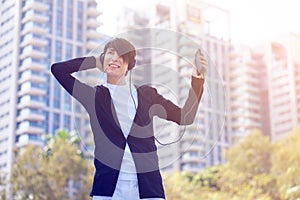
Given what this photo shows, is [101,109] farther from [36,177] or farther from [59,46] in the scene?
[59,46]

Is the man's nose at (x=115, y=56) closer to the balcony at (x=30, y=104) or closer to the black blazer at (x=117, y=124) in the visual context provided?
the black blazer at (x=117, y=124)

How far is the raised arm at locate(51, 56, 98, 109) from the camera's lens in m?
1.41

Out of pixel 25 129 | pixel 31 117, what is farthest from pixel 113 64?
pixel 31 117

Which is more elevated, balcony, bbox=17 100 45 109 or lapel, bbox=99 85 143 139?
balcony, bbox=17 100 45 109

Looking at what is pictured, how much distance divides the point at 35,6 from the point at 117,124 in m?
27.4

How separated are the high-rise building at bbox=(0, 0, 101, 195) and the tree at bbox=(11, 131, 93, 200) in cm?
854

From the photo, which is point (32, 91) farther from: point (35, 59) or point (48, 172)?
point (48, 172)

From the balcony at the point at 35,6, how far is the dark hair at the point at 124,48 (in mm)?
26187

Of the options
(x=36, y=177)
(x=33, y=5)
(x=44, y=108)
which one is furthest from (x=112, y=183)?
(x=44, y=108)

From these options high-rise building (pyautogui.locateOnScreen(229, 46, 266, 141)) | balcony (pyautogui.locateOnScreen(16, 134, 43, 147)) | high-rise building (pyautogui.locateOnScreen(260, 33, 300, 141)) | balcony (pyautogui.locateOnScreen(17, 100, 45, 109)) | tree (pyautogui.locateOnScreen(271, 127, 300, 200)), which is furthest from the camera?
high-rise building (pyautogui.locateOnScreen(260, 33, 300, 141))

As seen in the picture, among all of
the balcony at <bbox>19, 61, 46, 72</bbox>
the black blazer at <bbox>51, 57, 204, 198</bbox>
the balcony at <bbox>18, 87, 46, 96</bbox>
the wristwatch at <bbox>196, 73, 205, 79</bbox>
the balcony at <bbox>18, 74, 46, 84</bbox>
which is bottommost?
the black blazer at <bbox>51, 57, 204, 198</bbox>

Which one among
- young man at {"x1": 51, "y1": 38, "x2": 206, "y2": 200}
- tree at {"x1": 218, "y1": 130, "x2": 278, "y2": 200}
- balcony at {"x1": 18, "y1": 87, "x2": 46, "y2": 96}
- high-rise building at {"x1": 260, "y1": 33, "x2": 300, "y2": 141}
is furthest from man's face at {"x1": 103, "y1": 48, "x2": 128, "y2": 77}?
high-rise building at {"x1": 260, "y1": 33, "x2": 300, "y2": 141}

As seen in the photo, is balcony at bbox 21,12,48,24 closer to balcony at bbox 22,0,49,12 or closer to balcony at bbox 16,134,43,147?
balcony at bbox 22,0,49,12

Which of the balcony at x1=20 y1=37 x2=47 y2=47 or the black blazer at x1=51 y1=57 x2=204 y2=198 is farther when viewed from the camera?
the balcony at x1=20 y1=37 x2=47 y2=47
